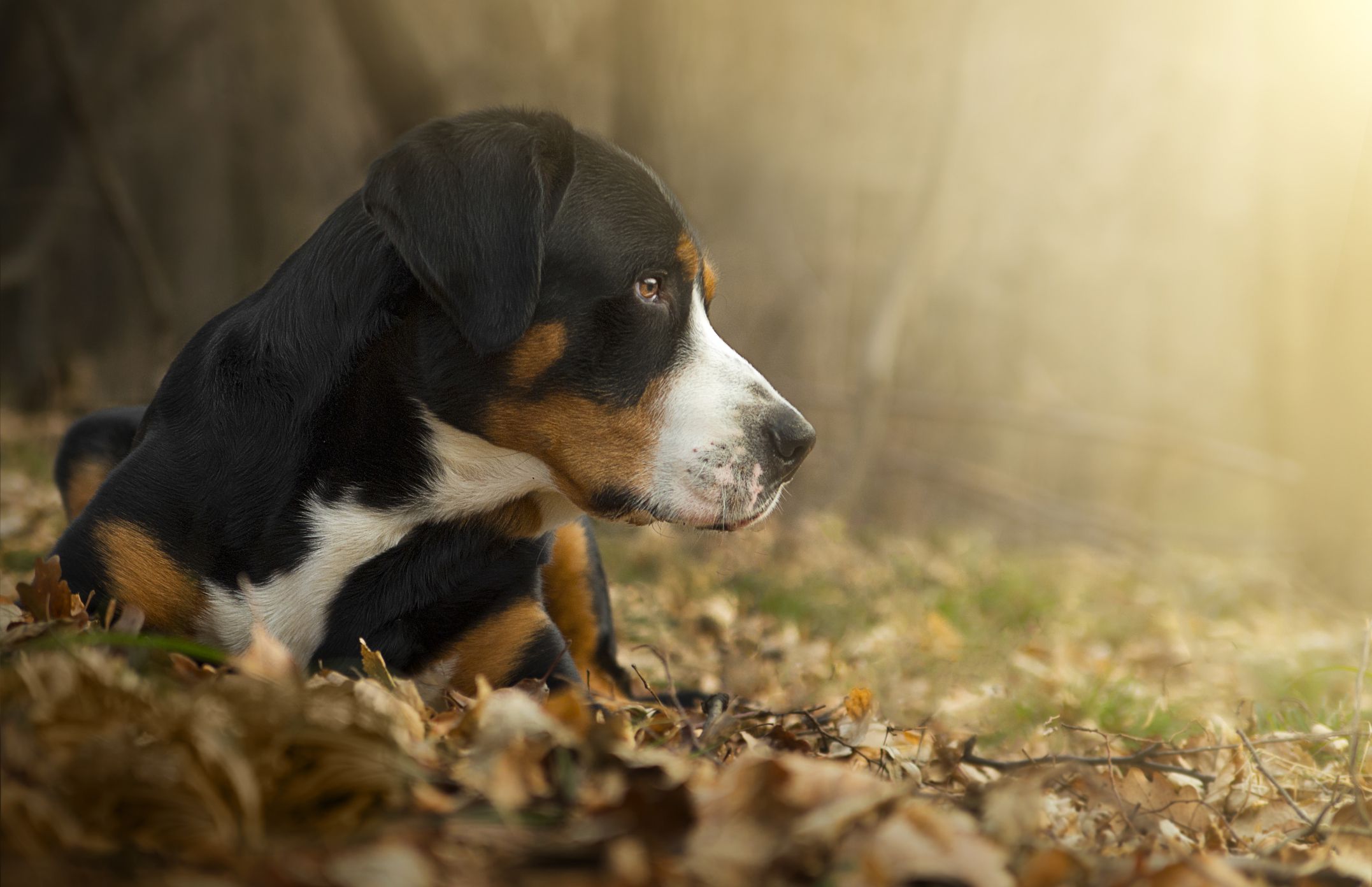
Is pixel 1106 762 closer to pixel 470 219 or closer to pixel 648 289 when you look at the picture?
pixel 648 289

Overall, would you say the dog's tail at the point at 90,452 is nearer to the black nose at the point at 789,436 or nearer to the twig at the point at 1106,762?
the black nose at the point at 789,436

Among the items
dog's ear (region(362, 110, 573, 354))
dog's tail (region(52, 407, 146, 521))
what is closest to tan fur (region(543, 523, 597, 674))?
dog's ear (region(362, 110, 573, 354))

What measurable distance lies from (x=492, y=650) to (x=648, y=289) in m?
1.02

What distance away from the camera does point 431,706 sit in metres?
2.58

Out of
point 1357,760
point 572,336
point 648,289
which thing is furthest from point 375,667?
point 1357,760

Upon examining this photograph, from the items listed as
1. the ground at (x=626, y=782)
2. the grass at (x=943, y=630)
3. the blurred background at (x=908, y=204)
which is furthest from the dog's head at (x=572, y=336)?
the blurred background at (x=908, y=204)

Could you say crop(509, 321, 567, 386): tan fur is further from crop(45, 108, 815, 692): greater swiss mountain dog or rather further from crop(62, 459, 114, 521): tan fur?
crop(62, 459, 114, 521): tan fur

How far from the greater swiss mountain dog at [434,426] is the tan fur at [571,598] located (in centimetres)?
60

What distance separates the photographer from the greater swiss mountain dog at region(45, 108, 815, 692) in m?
2.67

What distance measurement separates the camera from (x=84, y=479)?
11.8ft

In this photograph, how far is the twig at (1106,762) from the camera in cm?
221

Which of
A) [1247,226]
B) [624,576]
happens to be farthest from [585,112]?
[1247,226]

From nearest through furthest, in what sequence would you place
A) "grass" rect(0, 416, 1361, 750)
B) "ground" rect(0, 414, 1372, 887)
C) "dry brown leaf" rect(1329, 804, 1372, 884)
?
"ground" rect(0, 414, 1372, 887)
"dry brown leaf" rect(1329, 804, 1372, 884)
"grass" rect(0, 416, 1361, 750)

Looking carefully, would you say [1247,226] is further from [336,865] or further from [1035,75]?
[336,865]
